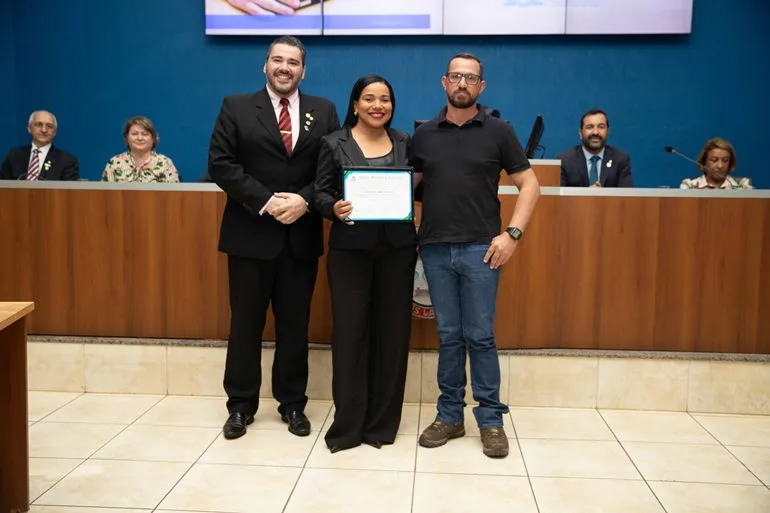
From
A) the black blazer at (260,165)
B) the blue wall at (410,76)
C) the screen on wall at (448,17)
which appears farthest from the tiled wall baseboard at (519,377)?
the screen on wall at (448,17)

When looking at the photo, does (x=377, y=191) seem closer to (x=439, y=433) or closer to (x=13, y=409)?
(x=439, y=433)

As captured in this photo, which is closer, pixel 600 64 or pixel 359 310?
pixel 359 310

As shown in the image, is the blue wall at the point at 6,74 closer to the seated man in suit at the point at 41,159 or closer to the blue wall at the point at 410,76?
the blue wall at the point at 410,76

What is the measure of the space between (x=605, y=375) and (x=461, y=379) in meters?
0.91

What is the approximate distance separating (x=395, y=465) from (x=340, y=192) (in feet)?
3.56

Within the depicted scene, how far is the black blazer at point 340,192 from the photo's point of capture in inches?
123

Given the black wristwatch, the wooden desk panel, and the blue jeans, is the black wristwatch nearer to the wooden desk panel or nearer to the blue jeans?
the blue jeans

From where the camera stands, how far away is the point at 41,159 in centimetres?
533

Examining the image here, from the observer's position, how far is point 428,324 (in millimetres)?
3916

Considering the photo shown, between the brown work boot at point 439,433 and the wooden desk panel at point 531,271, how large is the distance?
0.62 metres

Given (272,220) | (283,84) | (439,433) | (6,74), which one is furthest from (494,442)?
(6,74)

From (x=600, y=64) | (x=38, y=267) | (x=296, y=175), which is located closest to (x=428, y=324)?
(x=296, y=175)

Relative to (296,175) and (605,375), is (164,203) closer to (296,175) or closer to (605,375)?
(296,175)

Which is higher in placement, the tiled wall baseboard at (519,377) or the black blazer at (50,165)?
the black blazer at (50,165)
